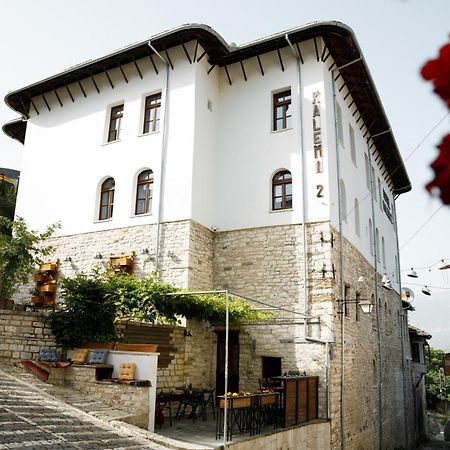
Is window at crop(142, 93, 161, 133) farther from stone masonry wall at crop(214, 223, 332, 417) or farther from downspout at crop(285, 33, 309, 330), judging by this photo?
downspout at crop(285, 33, 309, 330)

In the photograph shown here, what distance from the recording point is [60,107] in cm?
1752

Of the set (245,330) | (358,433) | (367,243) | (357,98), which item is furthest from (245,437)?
(357,98)

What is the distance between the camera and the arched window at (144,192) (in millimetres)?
14805

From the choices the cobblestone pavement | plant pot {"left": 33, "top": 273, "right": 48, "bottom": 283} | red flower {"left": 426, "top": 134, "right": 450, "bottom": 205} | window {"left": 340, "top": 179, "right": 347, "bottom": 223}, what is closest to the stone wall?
the cobblestone pavement

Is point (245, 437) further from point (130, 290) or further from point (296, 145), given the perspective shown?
point (296, 145)

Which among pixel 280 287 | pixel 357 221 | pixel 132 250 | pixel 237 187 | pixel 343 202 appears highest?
pixel 237 187

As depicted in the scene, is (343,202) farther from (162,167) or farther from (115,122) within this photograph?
(115,122)

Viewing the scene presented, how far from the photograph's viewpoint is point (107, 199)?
15.8 metres

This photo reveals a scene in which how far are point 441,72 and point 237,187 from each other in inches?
540

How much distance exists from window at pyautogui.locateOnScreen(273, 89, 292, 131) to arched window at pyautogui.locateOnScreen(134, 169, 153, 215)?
4.11 meters

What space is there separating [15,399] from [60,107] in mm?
12003

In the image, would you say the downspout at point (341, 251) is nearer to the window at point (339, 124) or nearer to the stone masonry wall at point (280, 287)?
the window at point (339, 124)

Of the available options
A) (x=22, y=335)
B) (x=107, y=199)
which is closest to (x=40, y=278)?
(x=107, y=199)

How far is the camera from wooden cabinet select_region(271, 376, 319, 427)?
10398mm
